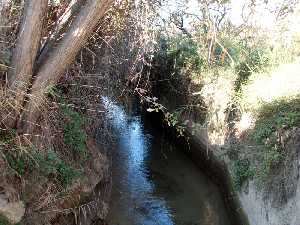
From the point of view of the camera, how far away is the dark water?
890 centimetres

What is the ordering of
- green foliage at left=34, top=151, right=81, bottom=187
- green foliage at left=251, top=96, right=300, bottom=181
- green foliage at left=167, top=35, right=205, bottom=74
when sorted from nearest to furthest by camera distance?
green foliage at left=34, top=151, right=81, bottom=187 → green foliage at left=251, top=96, right=300, bottom=181 → green foliage at left=167, top=35, right=205, bottom=74

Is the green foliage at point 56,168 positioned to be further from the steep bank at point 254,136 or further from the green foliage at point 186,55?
the green foliage at point 186,55

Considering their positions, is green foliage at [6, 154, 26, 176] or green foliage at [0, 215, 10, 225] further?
green foliage at [6, 154, 26, 176]

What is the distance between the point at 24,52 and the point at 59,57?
1.67 feet

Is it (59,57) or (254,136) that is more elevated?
(59,57)

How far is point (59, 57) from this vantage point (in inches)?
248

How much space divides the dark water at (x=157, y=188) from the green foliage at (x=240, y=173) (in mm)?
821

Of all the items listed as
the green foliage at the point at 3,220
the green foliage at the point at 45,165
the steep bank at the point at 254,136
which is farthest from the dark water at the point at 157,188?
the green foliage at the point at 3,220

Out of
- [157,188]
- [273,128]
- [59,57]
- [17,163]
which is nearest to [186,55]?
[157,188]

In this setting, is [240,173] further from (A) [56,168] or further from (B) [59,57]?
(B) [59,57]

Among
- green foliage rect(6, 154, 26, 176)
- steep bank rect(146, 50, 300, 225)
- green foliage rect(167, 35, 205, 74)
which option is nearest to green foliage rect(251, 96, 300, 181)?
steep bank rect(146, 50, 300, 225)

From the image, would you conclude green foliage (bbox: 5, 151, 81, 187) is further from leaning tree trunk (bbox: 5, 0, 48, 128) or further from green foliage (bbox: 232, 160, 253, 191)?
green foliage (bbox: 232, 160, 253, 191)

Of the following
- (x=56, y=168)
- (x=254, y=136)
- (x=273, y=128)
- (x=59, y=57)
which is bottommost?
(x=56, y=168)

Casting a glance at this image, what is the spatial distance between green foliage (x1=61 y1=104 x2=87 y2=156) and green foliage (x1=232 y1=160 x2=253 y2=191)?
3078mm
